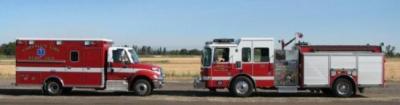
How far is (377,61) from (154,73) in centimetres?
834

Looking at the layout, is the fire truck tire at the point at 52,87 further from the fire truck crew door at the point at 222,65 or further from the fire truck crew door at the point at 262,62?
the fire truck crew door at the point at 262,62

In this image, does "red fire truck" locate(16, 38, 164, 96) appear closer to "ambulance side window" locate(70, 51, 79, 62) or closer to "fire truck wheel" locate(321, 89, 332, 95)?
"ambulance side window" locate(70, 51, 79, 62)

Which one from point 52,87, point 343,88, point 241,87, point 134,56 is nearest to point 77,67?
point 52,87

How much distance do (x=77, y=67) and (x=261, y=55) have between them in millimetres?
6941

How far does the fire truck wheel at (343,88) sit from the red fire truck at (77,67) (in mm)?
6615

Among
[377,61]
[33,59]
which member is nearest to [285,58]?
[377,61]

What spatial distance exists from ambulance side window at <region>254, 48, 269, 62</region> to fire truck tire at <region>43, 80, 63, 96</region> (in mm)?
7473

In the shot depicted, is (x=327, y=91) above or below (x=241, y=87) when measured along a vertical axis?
below

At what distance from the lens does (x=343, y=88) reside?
2541cm

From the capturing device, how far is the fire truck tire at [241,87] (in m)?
25.0

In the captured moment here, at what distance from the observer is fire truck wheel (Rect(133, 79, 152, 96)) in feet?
83.3

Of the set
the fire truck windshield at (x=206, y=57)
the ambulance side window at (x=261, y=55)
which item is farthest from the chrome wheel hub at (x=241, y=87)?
the fire truck windshield at (x=206, y=57)

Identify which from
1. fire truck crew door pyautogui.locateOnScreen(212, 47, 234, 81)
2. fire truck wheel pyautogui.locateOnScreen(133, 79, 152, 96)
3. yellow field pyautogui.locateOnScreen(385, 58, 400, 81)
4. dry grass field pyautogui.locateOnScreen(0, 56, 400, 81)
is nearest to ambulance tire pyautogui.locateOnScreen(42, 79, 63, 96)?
fire truck wheel pyautogui.locateOnScreen(133, 79, 152, 96)

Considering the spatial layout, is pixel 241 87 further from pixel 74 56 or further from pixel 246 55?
pixel 74 56
